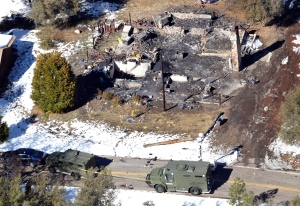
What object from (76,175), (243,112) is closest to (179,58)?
(243,112)

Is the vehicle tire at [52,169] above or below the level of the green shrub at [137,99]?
below

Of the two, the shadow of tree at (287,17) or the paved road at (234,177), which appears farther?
the shadow of tree at (287,17)

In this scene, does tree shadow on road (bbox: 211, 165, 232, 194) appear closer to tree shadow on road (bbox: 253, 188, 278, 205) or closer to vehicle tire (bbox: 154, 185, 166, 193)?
tree shadow on road (bbox: 253, 188, 278, 205)

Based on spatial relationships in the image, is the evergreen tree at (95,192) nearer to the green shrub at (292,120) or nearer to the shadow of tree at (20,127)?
the green shrub at (292,120)

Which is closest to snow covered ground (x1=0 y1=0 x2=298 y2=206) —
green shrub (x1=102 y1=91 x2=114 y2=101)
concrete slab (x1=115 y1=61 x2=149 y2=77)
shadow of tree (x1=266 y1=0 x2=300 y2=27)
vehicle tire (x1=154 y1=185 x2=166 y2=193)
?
vehicle tire (x1=154 y1=185 x2=166 y2=193)

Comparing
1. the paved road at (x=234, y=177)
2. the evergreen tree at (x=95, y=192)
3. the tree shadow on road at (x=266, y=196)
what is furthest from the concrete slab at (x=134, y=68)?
the evergreen tree at (x=95, y=192)

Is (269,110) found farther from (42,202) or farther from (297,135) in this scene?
(42,202)

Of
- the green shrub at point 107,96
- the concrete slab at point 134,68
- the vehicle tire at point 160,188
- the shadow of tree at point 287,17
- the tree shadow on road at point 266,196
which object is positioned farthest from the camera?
the shadow of tree at point 287,17

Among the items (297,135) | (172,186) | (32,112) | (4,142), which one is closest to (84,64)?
(32,112)
